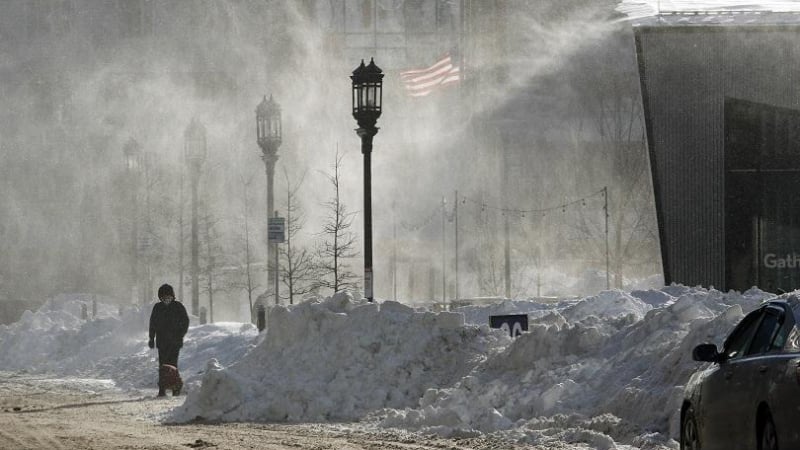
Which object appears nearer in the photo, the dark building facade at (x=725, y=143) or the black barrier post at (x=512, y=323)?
the black barrier post at (x=512, y=323)

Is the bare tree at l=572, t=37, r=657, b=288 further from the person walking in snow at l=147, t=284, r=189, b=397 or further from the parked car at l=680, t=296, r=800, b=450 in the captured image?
the parked car at l=680, t=296, r=800, b=450

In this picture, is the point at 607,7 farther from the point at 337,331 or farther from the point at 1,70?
the point at 337,331

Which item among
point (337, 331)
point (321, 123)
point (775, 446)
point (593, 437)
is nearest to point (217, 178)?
point (321, 123)

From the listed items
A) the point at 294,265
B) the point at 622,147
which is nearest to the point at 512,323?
the point at 294,265

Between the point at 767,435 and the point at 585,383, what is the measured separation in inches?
316

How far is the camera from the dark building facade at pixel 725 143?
39.9 metres

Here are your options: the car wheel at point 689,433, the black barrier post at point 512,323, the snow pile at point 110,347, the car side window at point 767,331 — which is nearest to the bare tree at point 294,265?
the snow pile at point 110,347

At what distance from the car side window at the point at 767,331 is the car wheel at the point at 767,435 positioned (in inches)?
24.1

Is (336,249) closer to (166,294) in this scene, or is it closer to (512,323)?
(166,294)

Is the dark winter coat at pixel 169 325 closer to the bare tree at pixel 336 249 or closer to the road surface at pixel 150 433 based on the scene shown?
the road surface at pixel 150 433

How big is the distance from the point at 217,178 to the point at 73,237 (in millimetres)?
9250

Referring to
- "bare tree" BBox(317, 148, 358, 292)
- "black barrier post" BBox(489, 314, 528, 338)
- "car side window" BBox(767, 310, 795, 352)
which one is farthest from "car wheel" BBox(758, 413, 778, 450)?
"bare tree" BBox(317, 148, 358, 292)

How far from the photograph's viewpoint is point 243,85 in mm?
104438

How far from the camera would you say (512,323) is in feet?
74.3
